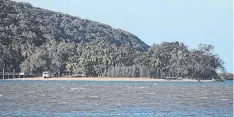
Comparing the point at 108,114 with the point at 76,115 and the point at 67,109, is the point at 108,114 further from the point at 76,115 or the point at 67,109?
the point at 67,109

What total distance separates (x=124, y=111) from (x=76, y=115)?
19.5ft

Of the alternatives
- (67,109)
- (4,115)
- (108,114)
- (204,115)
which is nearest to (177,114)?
(204,115)

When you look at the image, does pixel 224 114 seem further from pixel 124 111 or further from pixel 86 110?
pixel 86 110

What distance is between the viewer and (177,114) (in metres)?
45.3

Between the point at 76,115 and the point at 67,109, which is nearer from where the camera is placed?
the point at 76,115

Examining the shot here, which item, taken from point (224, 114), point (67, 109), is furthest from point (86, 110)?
point (224, 114)

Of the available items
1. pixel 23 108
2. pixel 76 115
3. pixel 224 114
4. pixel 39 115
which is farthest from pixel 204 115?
pixel 23 108

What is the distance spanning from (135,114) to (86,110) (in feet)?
A: 18.4

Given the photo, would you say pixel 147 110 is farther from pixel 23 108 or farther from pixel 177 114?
pixel 23 108

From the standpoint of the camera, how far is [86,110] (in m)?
48.5

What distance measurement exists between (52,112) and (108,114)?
4795 millimetres

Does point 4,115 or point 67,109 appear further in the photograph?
point 67,109

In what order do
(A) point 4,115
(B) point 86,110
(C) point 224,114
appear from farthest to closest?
(B) point 86,110, (C) point 224,114, (A) point 4,115

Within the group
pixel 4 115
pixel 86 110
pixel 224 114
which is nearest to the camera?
pixel 4 115
